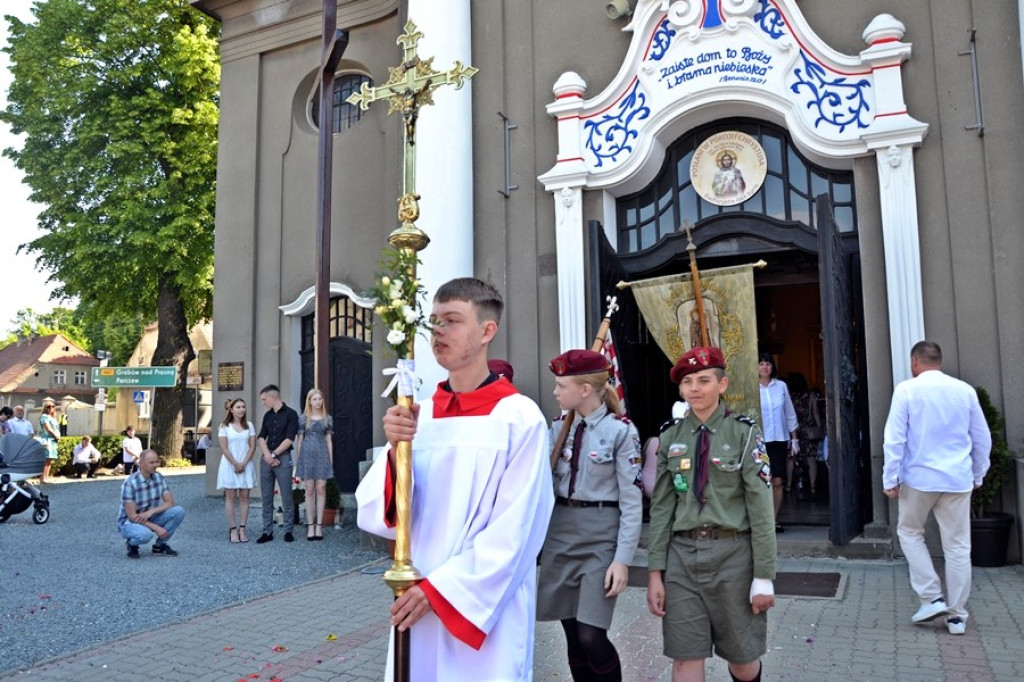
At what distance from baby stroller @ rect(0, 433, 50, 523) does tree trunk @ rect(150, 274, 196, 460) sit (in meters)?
8.85

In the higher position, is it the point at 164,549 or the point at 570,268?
the point at 570,268

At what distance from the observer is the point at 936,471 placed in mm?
5707

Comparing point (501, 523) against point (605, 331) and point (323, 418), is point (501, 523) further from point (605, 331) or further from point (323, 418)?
point (323, 418)

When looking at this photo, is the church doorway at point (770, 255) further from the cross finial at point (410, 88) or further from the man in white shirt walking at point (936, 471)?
the cross finial at point (410, 88)

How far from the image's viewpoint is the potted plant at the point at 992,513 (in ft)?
24.3

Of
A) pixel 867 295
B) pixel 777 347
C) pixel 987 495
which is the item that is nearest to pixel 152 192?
pixel 777 347

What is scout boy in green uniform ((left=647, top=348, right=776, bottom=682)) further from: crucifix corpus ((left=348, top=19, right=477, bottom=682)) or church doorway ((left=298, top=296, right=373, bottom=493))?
church doorway ((left=298, top=296, right=373, bottom=493))

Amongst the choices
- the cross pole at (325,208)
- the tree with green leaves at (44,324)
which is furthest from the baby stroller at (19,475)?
the tree with green leaves at (44,324)

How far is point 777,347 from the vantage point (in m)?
16.9

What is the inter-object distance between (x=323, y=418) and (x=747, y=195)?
18.5ft

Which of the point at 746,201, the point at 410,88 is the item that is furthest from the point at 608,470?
the point at 746,201

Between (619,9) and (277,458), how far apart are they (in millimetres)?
6617

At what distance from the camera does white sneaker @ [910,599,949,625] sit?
5.62 metres

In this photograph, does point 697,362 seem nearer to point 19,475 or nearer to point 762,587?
point 762,587
